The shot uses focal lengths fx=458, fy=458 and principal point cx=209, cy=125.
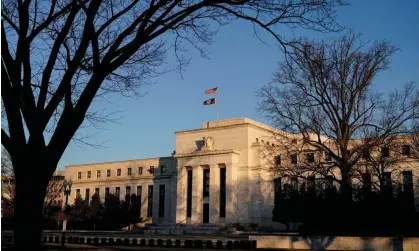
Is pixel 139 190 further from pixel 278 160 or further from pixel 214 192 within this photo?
pixel 278 160

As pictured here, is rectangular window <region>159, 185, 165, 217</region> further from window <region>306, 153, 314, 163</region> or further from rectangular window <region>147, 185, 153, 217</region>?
window <region>306, 153, 314, 163</region>

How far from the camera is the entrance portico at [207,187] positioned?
64125mm

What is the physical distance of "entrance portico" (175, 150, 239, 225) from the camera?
210ft

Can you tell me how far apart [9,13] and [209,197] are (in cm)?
5742

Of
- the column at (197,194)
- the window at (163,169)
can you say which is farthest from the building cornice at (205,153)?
the window at (163,169)

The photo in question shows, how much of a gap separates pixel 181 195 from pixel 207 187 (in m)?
4.17

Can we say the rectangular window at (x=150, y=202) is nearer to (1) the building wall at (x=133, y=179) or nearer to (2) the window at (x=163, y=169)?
(1) the building wall at (x=133, y=179)

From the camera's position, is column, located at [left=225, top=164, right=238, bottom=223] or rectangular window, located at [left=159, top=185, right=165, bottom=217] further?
rectangular window, located at [left=159, top=185, right=165, bottom=217]

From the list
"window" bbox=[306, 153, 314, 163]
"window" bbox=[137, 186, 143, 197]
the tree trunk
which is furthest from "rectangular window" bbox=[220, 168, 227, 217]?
the tree trunk

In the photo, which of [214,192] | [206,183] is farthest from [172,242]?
[206,183]

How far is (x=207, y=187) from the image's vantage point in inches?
2657

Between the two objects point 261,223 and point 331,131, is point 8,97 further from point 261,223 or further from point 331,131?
point 261,223

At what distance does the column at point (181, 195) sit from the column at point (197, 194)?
1.72 m

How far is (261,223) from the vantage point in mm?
63562
